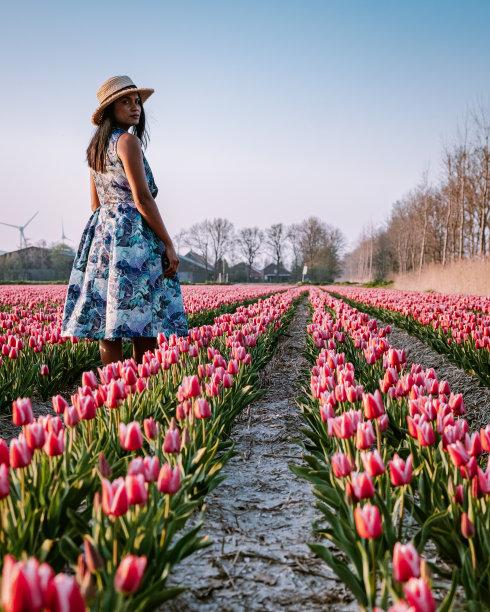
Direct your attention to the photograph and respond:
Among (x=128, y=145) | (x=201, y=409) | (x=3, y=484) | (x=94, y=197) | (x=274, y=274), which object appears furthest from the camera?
(x=274, y=274)

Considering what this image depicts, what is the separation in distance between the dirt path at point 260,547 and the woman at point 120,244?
1.25 m

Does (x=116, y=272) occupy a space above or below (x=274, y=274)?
below

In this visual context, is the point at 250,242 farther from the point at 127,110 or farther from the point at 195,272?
the point at 127,110

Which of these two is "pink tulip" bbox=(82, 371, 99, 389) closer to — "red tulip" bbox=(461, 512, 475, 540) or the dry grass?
"red tulip" bbox=(461, 512, 475, 540)

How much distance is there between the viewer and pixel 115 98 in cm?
345

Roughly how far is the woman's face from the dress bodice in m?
0.11

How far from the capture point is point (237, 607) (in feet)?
4.55

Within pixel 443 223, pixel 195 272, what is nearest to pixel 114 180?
pixel 443 223

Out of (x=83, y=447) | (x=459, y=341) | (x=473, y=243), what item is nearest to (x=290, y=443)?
(x=83, y=447)

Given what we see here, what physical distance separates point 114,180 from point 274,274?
80.7m

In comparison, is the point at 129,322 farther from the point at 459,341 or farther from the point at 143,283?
the point at 459,341

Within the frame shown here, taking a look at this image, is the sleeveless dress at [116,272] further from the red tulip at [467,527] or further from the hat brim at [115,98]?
the red tulip at [467,527]

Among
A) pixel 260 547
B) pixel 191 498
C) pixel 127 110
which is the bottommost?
pixel 260 547

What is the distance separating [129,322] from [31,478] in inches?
72.2
